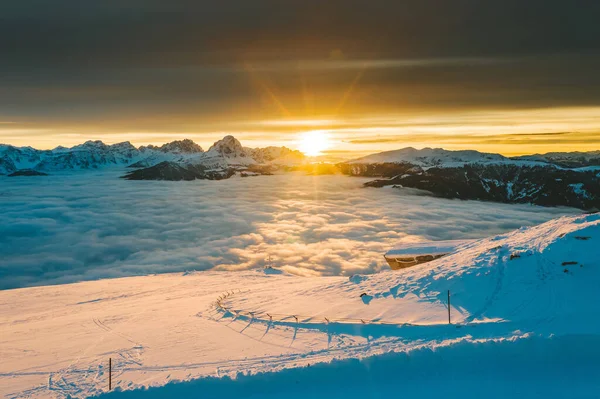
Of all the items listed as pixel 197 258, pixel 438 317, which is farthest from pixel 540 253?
pixel 197 258

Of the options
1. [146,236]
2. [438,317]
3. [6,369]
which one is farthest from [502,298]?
[146,236]

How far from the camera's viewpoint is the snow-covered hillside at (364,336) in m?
15.5

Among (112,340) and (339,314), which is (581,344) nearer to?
(339,314)

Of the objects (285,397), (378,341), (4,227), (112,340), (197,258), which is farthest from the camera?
(4,227)

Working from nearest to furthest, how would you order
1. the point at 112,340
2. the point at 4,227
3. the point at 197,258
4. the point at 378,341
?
the point at 378,341, the point at 112,340, the point at 197,258, the point at 4,227

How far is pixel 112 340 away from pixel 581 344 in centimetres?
2183

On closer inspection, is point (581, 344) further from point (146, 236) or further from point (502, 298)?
point (146, 236)

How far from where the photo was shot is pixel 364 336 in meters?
20.5

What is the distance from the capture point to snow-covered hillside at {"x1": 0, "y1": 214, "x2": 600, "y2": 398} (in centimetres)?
1546

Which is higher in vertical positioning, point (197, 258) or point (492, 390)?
point (492, 390)

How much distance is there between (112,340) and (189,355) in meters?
6.56

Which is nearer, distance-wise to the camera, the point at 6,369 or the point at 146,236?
the point at 6,369

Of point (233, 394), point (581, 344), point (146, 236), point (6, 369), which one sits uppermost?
point (581, 344)

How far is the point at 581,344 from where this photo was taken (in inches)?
656
